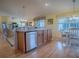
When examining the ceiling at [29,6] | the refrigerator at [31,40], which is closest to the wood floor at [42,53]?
the refrigerator at [31,40]

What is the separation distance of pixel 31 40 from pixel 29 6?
45.1 inches

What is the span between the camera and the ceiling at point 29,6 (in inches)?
126

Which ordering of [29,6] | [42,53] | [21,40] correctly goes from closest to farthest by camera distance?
[42,53]
[21,40]
[29,6]

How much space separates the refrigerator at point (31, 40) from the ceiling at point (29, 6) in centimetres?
61

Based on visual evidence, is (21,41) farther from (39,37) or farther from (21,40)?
(39,37)

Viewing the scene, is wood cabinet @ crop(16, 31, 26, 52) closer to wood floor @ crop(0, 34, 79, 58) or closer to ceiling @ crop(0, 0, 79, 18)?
wood floor @ crop(0, 34, 79, 58)

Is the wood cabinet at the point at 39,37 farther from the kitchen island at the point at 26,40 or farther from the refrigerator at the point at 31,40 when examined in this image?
the refrigerator at the point at 31,40

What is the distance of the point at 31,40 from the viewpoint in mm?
3385

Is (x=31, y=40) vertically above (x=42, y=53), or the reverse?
(x=31, y=40)

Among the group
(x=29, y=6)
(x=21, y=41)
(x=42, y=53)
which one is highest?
(x=29, y=6)

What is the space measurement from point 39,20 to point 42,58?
4.47 feet

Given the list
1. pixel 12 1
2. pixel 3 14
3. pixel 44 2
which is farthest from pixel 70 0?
pixel 3 14

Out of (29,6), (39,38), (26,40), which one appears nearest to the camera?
(26,40)

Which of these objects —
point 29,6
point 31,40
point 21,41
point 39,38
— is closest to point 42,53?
point 31,40
